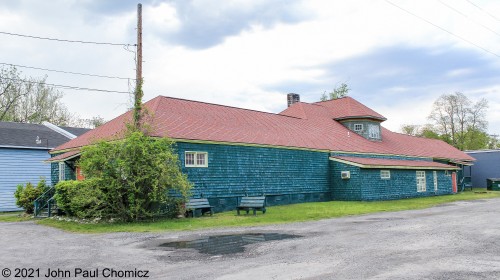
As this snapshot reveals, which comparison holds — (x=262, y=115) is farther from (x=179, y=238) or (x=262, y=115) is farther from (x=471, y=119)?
(x=471, y=119)

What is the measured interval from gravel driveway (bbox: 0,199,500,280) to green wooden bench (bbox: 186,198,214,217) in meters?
4.97

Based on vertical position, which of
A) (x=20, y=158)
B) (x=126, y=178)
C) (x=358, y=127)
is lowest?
(x=126, y=178)

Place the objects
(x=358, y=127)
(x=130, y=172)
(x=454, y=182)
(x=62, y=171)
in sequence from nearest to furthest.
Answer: (x=130, y=172)
(x=62, y=171)
(x=358, y=127)
(x=454, y=182)

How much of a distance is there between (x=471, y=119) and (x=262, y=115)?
4837cm

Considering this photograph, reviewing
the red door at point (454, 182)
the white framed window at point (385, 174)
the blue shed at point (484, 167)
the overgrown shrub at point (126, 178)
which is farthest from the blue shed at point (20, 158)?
the blue shed at point (484, 167)

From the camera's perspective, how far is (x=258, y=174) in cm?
2456

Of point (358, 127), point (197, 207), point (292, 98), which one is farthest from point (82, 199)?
point (292, 98)

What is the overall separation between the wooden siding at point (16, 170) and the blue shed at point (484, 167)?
143 ft

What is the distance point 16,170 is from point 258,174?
16342 mm

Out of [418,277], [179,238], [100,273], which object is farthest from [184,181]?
[418,277]

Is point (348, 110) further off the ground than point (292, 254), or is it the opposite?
point (348, 110)

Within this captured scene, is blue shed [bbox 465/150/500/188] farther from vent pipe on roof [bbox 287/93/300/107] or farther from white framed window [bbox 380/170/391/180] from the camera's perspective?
white framed window [bbox 380/170/391/180]

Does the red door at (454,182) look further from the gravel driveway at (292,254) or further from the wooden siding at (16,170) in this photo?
the wooden siding at (16,170)

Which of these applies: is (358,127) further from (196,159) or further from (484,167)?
(484,167)
